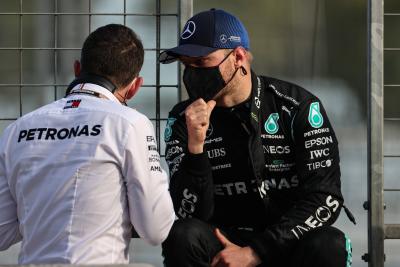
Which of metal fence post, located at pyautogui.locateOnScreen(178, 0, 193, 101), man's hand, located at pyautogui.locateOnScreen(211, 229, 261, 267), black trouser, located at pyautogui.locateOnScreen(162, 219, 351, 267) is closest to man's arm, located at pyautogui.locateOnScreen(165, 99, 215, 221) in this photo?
black trouser, located at pyautogui.locateOnScreen(162, 219, 351, 267)

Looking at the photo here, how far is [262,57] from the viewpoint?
179 inches

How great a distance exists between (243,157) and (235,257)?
483mm

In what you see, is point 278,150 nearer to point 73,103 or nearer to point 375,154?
point 375,154

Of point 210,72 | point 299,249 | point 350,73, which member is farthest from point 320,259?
point 350,73

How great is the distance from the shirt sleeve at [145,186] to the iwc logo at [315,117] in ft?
3.20

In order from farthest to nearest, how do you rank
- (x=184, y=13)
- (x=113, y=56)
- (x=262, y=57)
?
1. (x=262, y=57)
2. (x=184, y=13)
3. (x=113, y=56)

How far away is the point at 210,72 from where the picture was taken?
3627 mm

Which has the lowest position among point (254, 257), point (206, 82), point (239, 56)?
point (254, 257)

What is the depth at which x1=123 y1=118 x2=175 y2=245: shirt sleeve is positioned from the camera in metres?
2.74

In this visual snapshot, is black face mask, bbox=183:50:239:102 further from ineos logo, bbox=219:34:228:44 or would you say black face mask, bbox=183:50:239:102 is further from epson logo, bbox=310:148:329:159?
epson logo, bbox=310:148:329:159

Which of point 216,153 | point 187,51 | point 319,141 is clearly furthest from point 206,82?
point 319,141

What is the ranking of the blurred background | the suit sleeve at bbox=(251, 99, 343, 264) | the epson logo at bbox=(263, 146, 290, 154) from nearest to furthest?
the suit sleeve at bbox=(251, 99, 343, 264), the epson logo at bbox=(263, 146, 290, 154), the blurred background

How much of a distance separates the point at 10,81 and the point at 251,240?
1.60 metres

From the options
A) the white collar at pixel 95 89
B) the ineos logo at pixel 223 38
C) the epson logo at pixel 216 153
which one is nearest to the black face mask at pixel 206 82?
the ineos logo at pixel 223 38
